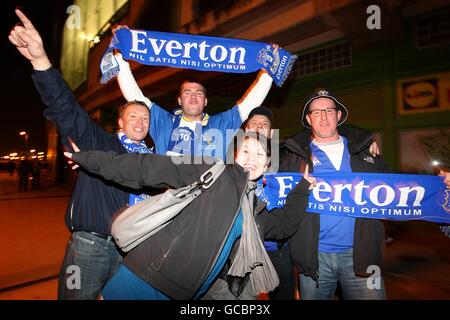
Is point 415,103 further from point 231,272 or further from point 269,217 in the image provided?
point 231,272

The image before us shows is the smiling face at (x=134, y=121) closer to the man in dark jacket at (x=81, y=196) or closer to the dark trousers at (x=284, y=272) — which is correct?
the man in dark jacket at (x=81, y=196)

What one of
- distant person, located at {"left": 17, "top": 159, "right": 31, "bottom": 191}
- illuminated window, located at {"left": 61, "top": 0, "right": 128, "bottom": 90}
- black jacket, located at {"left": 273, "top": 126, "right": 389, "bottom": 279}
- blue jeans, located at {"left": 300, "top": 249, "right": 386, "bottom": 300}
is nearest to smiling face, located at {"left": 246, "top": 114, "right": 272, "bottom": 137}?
black jacket, located at {"left": 273, "top": 126, "right": 389, "bottom": 279}

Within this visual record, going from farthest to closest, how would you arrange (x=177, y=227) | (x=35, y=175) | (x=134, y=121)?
(x=35, y=175)
(x=134, y=121)
(x=177, y=227)

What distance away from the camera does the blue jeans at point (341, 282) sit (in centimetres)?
242

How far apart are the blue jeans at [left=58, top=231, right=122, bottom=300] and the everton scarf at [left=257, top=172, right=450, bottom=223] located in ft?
6.45

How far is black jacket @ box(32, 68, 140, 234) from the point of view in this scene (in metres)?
2.17

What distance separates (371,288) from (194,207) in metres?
1.85

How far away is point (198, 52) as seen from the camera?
386 centimetres

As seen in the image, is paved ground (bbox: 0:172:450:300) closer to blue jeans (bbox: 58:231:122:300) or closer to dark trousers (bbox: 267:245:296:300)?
dark trousers (bbox: 267:245:296:300)

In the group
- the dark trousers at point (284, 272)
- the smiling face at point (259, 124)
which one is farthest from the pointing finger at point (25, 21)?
the dark trousers at point (284, 272)

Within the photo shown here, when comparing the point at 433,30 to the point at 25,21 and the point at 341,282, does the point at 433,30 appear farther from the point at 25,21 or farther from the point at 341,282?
the point at 25,21

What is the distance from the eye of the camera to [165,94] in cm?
1454

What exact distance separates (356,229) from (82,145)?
2.63m

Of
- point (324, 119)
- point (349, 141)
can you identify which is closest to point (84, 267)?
point (324, 119)
